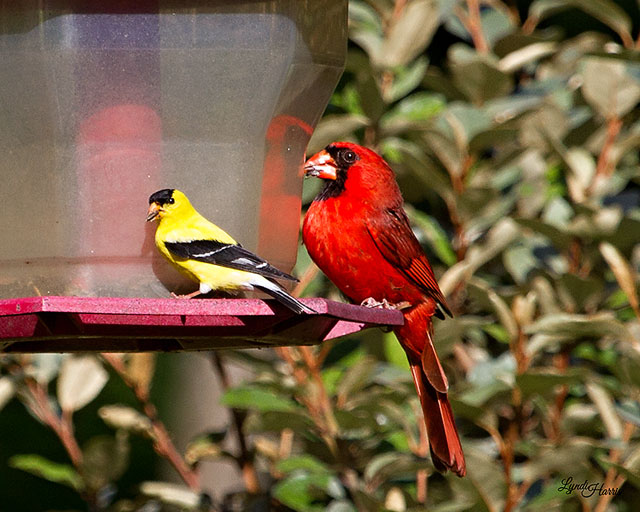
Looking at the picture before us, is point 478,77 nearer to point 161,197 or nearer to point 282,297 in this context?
point 161,197

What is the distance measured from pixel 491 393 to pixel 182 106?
4.32 feet

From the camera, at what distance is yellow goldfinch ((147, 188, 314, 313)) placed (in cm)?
242

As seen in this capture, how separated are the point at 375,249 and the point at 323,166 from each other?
280 mm

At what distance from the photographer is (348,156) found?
127 inches

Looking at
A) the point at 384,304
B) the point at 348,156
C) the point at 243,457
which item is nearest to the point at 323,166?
the point at 348,156

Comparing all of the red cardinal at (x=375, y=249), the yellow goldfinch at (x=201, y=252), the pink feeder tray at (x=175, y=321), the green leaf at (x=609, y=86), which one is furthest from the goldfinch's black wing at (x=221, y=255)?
the green leaf at (x=609, y=86)

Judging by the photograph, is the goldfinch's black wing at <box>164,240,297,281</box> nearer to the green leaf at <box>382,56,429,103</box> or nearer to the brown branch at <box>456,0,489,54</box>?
the green leaf at <box>382,56,429,103</box>

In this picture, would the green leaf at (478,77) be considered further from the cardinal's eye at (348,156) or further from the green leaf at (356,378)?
the green leaf at (356,378)

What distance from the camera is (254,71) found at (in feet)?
8.82

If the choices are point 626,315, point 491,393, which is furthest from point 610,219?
point 491,393

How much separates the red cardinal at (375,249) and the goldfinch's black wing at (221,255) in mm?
690

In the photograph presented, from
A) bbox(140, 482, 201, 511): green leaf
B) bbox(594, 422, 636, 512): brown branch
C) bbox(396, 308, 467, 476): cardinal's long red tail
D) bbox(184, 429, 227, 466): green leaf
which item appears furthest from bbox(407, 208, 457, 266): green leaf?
bbox(140, 482, 201, 511): green leaf

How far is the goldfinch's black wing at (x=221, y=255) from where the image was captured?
94.6 inches

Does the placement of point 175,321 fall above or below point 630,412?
above
